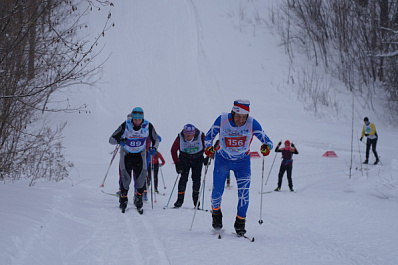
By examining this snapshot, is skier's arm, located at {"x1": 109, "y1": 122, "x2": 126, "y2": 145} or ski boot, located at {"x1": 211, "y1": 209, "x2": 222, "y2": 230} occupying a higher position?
skier's arm, located at {"x1": 109, "y1": 122, "x2": 126, "y2": 145}

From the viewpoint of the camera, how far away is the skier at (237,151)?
598 centimetres

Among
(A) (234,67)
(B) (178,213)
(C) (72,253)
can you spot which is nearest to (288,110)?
(A) (234,67)

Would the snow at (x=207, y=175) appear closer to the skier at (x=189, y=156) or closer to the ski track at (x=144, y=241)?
the ski track at (x=144, y=241)

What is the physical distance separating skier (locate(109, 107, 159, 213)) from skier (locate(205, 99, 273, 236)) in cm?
188

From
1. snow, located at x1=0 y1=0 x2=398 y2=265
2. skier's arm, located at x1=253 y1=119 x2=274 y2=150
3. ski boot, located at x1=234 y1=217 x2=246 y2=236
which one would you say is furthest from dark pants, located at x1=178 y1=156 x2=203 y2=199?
skier's arm, located at x1=253 y1=119 x2=274 y2=150

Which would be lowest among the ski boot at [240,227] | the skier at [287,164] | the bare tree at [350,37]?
the ski boot at [240,227]

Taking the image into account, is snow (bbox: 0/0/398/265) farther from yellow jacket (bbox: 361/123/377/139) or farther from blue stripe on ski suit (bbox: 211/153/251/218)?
yellow jacket (bbox: 361/123/377/139)

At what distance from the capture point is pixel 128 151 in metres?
7.66

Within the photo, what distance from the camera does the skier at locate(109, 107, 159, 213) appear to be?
749 cm

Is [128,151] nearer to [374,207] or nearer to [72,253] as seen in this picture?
[72,253]

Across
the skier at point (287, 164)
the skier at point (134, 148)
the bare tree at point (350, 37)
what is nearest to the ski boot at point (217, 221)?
the skier at point (134, 148)

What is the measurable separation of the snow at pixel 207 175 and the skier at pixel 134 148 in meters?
0.44

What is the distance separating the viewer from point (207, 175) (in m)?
16.2

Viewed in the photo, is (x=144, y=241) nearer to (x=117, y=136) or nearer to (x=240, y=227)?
(x=240, y=227)
